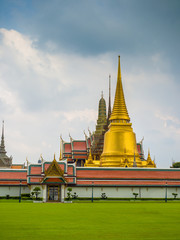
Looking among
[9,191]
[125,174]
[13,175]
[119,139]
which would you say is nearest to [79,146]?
[119,139]

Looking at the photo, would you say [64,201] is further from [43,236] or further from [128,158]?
[43,236]

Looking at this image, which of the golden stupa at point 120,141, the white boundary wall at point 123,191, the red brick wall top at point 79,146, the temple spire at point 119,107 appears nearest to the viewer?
the white boundary wall at point 123,191

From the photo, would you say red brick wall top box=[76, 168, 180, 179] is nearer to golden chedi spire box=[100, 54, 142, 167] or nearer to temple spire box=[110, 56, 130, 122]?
golden chedi spire box=[100, 54, 142, 167]

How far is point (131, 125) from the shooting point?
2315 inches

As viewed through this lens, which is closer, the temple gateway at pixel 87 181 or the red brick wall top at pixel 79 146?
the temple gateway at pixel 87 181

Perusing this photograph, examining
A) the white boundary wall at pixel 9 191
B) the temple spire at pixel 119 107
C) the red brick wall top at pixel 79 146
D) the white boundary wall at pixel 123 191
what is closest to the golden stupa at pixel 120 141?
the temple spire at pixel 119 107

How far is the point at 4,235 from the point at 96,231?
3070mm

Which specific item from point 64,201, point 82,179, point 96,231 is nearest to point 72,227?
point 96,231

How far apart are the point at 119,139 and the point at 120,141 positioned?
1.03 feet

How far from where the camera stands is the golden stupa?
55.4 m

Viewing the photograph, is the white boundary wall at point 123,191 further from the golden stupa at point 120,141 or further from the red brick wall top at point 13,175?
the golden stupa at point 120,141

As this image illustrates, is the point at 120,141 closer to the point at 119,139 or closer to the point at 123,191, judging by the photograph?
the point at 119,139

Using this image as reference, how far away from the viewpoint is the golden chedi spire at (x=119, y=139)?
55500 mm

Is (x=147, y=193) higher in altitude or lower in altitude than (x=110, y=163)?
lower
